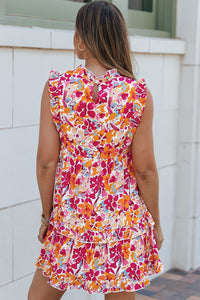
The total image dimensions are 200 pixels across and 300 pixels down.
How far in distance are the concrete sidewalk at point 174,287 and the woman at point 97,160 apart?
191 cm

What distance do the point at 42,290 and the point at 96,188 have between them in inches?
21.5

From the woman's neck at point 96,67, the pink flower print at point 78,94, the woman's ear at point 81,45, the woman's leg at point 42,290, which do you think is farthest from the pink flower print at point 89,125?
the woman's leg at point 42,290

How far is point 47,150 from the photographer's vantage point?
241 cm

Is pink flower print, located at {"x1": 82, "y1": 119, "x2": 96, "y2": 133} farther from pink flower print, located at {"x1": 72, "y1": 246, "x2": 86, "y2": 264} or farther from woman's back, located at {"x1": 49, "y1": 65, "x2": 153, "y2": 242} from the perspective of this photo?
pink flower print, located at {"x1": 72, "y1": 246, "x2": 86, "y2": 264}

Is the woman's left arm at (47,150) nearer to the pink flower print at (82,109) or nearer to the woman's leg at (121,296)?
the pink flower print at (82,109)

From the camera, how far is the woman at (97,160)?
2.33 meters

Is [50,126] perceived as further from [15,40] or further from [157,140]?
[157,140]

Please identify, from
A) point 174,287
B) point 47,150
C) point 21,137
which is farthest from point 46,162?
point 174,287

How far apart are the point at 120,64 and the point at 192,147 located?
97.0 inches

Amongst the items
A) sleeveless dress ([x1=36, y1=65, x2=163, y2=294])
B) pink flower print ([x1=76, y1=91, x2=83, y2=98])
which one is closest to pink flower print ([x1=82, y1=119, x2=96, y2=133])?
sleeveless dress ([x1=36, y1=65, x2=163, y2=294])

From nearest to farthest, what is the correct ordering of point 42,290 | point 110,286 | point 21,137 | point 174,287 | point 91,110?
point 91,110, point 110,286, point 42,290, point 21,137, point 174,287

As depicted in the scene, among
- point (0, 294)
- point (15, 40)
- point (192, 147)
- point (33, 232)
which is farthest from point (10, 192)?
point (192, 147)

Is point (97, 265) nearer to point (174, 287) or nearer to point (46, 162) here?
point (46, 162)

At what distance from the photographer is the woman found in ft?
7.64
